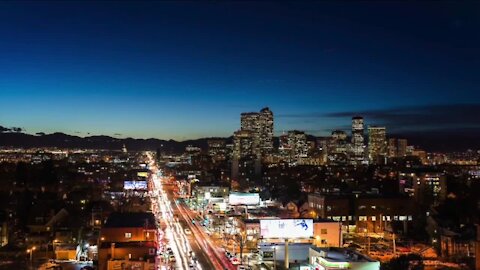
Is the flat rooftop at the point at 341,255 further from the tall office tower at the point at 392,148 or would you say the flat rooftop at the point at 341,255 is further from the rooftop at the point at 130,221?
the tall office tower at the point at 392,148

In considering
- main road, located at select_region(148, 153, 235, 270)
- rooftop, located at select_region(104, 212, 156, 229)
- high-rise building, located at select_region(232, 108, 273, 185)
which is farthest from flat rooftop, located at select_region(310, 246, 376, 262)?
high-rise building, located at select_region(232, 108, 273, 185)

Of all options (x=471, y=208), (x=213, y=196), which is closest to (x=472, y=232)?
(x=471, y=208)

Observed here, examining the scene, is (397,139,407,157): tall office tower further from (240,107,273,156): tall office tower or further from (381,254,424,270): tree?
(381,254,424,270): tree

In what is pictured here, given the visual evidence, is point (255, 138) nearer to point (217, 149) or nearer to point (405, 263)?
point (217, 149)

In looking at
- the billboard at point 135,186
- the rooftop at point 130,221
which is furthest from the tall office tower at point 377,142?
the rooftop at point 130,221

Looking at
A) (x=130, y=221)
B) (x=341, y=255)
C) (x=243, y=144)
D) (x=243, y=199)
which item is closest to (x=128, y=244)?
(x=130, y=221)
